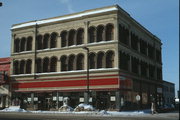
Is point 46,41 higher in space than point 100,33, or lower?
lower

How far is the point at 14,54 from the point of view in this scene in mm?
54562

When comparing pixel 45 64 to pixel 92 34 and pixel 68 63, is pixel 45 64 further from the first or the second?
pixel 92 34

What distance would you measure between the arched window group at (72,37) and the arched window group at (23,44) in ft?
24.4

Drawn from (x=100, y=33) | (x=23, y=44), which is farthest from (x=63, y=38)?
(x=23, y=44)

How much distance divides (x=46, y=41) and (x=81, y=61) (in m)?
8.61

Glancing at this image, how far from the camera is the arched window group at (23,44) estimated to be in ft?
176

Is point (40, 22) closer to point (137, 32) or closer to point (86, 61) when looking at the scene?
point (86, 61)

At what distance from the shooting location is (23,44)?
54.3 meters

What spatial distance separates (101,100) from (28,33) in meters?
19.5

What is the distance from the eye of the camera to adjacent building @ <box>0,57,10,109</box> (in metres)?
54.5

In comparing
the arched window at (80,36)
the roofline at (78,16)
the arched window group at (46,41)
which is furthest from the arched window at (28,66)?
the arched window at (80,36)

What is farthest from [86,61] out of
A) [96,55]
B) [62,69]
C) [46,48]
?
[46,48]

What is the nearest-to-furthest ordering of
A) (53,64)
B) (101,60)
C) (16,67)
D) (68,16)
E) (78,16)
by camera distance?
(101,60) → (78,16) → (68,16) → (53,64) → (16,67)

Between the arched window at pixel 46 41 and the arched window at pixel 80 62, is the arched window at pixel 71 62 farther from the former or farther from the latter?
the arched window at pixel 46 41
